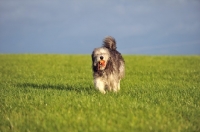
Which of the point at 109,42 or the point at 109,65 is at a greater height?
the point at 109,42

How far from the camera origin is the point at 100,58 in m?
11.4

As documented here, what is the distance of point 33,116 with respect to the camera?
8.61 meters

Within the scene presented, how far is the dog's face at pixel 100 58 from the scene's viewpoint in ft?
37.3

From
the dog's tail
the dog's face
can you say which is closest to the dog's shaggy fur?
the dog's face

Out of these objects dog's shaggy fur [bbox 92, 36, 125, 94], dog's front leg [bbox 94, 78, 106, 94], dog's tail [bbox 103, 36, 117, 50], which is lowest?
dog's front leg [bbox 94, 78, 106, 94]

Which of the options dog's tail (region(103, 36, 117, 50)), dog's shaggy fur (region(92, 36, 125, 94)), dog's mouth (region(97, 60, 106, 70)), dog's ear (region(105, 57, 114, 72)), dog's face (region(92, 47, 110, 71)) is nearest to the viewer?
dog's face (region(92, 47, 110, 71))

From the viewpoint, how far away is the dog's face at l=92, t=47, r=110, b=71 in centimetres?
1138

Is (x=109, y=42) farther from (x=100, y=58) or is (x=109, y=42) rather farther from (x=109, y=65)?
(x=100, y=58)

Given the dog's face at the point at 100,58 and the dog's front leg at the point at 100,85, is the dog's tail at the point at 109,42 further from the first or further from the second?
the dog's front leg at the point at 100,85

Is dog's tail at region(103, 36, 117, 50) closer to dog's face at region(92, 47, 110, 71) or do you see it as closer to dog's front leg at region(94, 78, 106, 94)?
dog's face at region(92, 47, 110, 71)

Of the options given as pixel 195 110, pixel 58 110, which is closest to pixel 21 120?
pixel 58 110

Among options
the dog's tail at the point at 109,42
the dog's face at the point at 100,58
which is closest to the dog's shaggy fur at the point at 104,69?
the dog's face at the point at 100,58

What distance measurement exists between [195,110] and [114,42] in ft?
18.2

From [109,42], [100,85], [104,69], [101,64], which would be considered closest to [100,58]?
[101,64]
